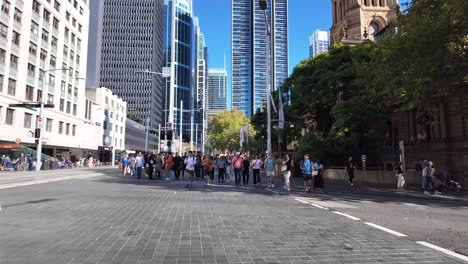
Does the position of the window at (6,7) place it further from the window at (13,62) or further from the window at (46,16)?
the window at (46,16)

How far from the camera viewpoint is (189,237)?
22.8 ft

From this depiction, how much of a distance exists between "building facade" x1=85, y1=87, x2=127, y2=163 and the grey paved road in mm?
67897

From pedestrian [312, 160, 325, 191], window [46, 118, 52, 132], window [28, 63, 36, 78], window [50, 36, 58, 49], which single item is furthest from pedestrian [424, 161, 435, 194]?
window [50, 36, 58, 49]

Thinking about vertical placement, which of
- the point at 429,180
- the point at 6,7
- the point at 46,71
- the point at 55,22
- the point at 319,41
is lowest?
the point at 429,180

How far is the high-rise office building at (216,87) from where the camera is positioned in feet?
567

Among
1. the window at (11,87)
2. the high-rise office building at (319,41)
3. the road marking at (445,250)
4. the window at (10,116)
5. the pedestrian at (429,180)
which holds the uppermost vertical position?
the high-rise office building at (319,41)

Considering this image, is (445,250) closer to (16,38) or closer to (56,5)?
(16,38)

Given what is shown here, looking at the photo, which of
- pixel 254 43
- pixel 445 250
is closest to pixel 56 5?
pixel 254 43

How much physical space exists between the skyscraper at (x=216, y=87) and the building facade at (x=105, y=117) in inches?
3097

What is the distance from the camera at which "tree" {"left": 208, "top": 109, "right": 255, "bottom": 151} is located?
100812 mm

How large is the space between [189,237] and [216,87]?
556 ft

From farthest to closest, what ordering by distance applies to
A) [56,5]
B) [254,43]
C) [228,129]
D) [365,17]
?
[228,129]
[56,5]
[365,17]
[254,43]

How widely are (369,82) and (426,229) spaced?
13858 mm

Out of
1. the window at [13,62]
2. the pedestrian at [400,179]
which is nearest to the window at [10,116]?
the window at [13,62]
